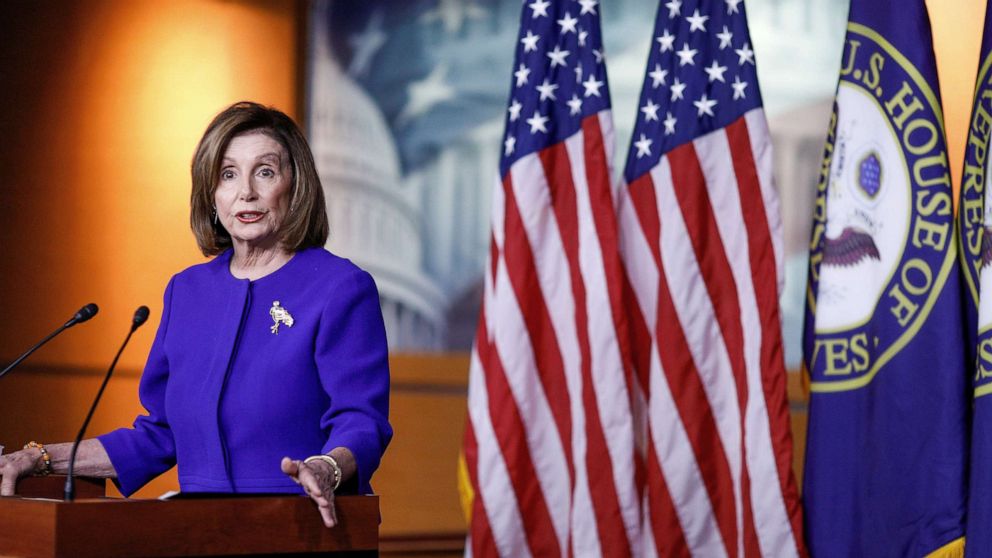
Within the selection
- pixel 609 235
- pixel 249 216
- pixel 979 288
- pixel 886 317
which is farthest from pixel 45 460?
pixel 979 288

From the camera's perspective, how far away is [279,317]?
196 centimetres

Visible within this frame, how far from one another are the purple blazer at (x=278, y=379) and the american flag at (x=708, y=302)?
1.95 m

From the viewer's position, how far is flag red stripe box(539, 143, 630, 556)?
371 cm

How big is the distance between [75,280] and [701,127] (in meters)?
2.19

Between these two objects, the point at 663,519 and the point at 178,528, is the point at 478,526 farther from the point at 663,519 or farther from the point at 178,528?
the point at 178,528

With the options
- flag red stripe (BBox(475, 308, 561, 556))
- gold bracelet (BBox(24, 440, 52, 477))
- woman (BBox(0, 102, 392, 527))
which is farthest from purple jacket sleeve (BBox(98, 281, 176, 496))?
flag red stripe (BBox(475, 308, 561, 556))

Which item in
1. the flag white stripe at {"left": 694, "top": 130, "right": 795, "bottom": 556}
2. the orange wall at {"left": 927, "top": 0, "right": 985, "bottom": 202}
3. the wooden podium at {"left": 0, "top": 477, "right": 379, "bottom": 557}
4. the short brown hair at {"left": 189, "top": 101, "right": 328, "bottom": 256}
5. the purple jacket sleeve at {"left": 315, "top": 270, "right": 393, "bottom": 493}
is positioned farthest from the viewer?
the orange wall at {"left": 927, "top": 0, "right": 985, "bottom": 202}

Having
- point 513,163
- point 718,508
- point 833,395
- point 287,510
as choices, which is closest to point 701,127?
point 513,163

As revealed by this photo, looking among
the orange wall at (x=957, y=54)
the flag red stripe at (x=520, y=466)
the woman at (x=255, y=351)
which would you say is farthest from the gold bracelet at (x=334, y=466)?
the orange wall at (x=957, y=54)

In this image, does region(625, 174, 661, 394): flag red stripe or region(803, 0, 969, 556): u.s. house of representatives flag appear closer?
region(803, 0, 969, 556): u.s. house of representatives flag

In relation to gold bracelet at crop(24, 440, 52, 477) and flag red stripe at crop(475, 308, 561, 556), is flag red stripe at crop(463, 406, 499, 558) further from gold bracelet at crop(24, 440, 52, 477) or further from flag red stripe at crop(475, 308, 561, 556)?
gold bracelet at crop(24, 440, 52, 477)

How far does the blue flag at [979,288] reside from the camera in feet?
10.6

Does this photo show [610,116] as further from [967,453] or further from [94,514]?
[94,514]

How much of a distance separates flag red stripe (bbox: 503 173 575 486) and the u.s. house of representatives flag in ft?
2.60
